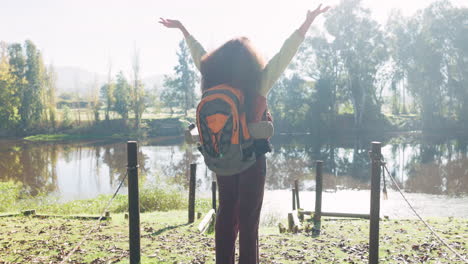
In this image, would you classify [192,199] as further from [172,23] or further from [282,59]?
[282,59]

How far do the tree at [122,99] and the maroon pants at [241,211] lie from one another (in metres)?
47.1

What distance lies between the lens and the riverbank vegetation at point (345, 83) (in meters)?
40.1

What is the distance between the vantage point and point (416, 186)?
54.9 ft

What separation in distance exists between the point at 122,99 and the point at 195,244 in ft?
149

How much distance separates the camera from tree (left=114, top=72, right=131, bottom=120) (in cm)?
4709

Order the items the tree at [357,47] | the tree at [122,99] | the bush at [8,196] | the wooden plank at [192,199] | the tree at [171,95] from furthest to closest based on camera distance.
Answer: the tree at [171,95] → the tree at [122,99] → the tree at [357,47] → the bush at [8,196] → the wooden plank at [192,199]

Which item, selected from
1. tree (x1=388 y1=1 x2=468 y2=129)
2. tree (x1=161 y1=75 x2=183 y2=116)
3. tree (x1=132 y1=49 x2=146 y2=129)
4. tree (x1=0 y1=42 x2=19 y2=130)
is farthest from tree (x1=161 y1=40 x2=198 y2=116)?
tree (x1=388 y1=1 x2=468 y2=129)

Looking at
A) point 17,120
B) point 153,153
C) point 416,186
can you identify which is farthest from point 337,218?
point 17,120

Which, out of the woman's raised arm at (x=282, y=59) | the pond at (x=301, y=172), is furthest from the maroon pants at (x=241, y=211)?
the pond at (x=301, y=172)

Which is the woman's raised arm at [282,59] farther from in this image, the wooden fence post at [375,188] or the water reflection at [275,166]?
the water reflection at [275,166]

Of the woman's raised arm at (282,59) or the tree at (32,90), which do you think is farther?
the tree at (32,90)

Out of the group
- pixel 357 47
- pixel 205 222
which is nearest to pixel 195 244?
pixel 205 222

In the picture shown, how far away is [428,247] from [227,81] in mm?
4185

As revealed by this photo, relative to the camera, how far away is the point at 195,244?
518cm
